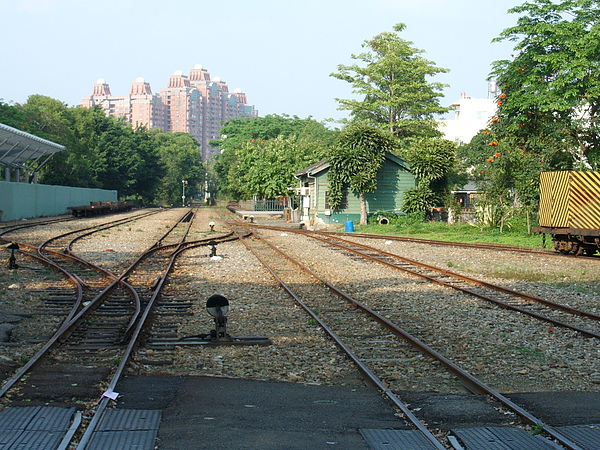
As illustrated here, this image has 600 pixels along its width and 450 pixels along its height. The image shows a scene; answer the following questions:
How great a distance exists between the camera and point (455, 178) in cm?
4394

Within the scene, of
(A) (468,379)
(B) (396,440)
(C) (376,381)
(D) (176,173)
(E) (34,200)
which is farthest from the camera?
(D) (176,173)

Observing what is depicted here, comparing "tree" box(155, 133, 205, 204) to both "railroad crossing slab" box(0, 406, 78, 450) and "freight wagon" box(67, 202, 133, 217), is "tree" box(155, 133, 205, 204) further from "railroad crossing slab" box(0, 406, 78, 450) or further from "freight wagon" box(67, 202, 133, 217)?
"railroad crossing slab" box(0, 406, 78, 450)

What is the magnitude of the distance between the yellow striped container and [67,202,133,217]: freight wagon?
35.3m

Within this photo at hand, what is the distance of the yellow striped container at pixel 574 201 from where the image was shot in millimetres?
19828

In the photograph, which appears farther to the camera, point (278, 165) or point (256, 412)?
point (278, 165)

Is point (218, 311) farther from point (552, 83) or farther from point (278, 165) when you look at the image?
point (278, 165)

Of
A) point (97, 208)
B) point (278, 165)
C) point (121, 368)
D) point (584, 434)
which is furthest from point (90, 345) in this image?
point (278, 165)

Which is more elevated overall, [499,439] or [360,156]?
[360,156]

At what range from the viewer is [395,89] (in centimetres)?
5162

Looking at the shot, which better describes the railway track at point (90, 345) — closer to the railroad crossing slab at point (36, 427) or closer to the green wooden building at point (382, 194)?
the railroad crossing slab at point (36, 427)

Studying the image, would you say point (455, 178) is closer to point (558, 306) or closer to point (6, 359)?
point (558, 306)

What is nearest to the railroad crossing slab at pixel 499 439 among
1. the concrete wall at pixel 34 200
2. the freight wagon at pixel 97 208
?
the concrete wall at pixel 34 200

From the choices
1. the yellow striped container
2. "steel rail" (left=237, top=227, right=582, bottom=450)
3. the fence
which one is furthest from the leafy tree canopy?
the fence

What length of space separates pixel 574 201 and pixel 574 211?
38cm
